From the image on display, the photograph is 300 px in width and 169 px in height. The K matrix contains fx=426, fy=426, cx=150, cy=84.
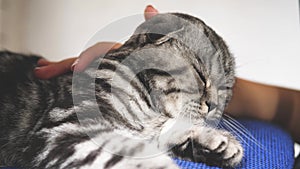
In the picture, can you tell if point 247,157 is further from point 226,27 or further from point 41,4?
point 41,4

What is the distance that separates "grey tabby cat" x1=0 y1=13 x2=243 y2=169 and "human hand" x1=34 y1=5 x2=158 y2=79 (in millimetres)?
15

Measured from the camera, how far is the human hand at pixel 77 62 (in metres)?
0.58

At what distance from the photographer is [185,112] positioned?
0.56m

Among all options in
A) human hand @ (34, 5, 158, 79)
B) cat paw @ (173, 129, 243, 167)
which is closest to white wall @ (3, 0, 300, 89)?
human hand @ (34, 5, 158, 79)

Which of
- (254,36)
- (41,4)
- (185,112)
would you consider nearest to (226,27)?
(254,36)

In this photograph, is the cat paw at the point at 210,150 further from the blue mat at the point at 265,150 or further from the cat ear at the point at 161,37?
the cat ear at the point at 161,37

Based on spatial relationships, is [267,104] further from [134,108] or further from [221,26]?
[134,108]

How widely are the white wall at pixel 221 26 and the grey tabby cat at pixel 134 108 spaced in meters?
0.04

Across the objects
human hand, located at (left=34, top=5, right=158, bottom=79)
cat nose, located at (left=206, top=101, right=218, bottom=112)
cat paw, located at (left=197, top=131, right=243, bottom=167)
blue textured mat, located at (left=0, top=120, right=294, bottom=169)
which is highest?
human hand, located at (left=34, top=5, right=158, bottom=79)

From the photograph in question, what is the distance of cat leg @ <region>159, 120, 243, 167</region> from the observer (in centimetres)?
57

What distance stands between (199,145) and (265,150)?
12 cm

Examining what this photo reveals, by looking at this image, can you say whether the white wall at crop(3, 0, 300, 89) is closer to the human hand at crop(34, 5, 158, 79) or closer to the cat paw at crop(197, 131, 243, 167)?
the human hand at crop(34, 5, 158, 79)

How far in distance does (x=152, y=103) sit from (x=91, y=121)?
0.09 metres

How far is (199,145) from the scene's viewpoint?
57 centimetres
